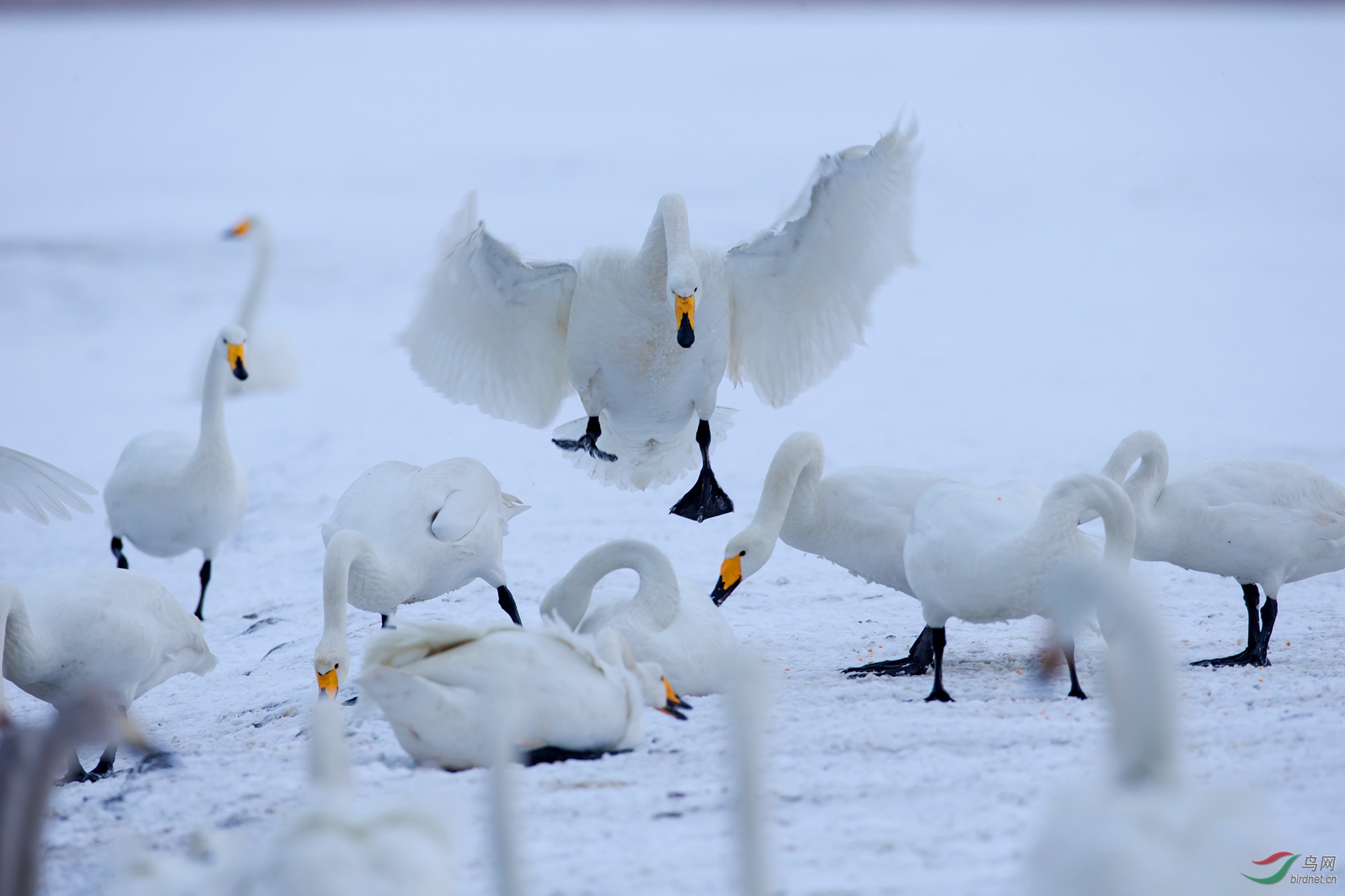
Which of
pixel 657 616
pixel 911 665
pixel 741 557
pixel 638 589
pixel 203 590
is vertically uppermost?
pixel 203 590

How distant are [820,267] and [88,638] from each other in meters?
3.57

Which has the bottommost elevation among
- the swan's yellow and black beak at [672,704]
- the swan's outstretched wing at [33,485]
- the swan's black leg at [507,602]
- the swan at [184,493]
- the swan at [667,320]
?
the swan's yellow and black beak at [672,704]

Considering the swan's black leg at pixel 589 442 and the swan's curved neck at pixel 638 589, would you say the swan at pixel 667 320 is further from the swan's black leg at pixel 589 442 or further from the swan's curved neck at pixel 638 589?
the swan's curved neck at pixel 638 589

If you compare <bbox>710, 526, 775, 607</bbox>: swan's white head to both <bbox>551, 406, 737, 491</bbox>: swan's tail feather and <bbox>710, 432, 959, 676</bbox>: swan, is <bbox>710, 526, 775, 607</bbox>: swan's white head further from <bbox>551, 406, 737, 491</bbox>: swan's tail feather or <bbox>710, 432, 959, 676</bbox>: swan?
<bbox>551, 406, 737, 491</bbox>: swan's tail feather

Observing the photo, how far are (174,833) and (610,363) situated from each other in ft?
10.8

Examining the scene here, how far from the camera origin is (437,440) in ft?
29.1

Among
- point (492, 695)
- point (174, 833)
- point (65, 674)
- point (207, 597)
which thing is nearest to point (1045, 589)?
point (492, 695)

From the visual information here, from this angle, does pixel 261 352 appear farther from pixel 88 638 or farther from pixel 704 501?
pixel 88 638

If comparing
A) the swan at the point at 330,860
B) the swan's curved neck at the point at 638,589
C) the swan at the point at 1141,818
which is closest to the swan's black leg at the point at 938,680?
the swan's curved neck at the point at 638,589

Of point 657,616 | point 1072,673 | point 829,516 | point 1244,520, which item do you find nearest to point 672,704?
point 657,616

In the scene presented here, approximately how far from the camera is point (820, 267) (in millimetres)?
6184

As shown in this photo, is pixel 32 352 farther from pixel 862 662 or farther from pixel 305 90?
pixel 305 90

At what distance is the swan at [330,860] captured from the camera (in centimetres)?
229

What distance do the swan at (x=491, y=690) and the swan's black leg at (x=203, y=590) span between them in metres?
2.73
